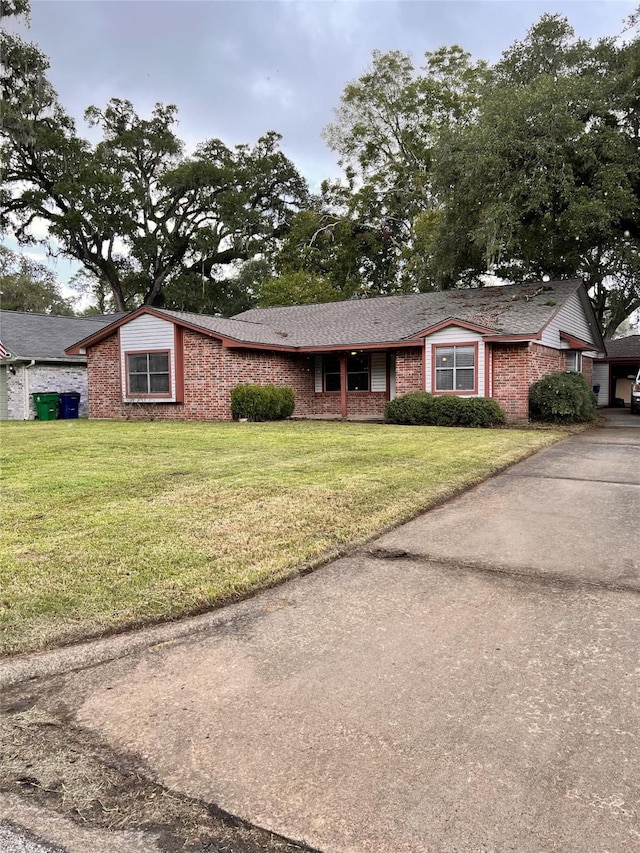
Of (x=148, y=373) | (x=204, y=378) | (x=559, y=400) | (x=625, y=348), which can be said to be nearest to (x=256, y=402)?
(x=204, y=378)

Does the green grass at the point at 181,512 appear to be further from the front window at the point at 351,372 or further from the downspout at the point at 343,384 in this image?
the front window at the point at 351,372

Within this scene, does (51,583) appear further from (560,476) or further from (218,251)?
(218,251)

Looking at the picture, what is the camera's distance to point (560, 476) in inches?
306

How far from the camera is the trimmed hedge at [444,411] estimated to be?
46.6 feet

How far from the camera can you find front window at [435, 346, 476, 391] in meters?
15.9

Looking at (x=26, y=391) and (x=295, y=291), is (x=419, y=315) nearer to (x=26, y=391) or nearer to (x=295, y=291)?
(x=295, y=291)

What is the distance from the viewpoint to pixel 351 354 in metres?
18.9

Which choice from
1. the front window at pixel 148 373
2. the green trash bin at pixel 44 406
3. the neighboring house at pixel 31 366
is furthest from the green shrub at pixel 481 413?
the neighboring house at pixel 31 366

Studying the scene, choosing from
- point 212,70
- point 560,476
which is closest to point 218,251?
point 212,70

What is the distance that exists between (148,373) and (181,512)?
13.2 meters

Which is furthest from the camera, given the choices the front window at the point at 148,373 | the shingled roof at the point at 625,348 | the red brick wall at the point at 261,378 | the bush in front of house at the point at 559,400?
the shingled roof at the point at 625,348

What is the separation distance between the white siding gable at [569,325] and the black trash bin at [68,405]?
15.4 m

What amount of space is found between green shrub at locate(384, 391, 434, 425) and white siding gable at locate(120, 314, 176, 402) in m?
6.69

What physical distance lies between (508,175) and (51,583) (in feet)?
54.1
